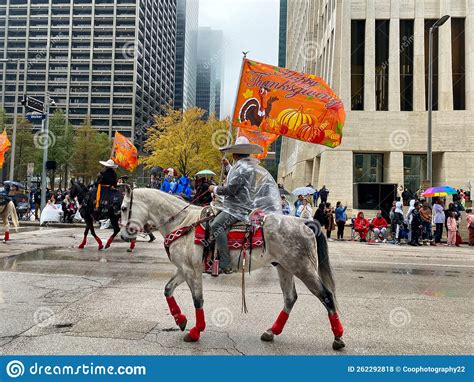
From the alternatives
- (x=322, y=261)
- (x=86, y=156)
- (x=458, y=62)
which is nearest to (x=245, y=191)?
(x=322, y=261)

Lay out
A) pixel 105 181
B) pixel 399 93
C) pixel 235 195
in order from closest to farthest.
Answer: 1. pixel 235 195
2. pixel 105 181
3. pixel 399 93

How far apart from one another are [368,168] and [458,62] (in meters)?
10.6

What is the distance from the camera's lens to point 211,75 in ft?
287

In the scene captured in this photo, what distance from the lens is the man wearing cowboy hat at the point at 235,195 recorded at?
4.63m

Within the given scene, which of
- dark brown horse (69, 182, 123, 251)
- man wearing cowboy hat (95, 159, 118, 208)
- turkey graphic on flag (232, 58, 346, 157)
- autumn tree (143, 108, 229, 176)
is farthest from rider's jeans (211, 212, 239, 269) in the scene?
autumn tree (143, 108, 229, 176)

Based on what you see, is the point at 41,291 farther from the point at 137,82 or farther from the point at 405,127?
the point at 137,82

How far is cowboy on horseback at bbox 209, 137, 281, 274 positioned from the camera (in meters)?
4.64

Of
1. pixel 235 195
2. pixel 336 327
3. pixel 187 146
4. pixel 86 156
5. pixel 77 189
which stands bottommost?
pixel 336 327

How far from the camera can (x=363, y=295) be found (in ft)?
22.9

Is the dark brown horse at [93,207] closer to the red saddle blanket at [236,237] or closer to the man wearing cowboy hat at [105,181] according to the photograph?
the man wearing cowboy hat at [105,181]

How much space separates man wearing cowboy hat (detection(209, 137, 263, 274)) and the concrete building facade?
85.0ft

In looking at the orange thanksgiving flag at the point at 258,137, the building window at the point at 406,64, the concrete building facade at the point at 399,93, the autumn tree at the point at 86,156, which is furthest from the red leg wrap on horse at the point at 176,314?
the autumn tree at the point at 86,156

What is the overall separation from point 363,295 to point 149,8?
120 metres

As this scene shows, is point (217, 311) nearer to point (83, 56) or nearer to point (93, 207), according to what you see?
point (93, 207)
